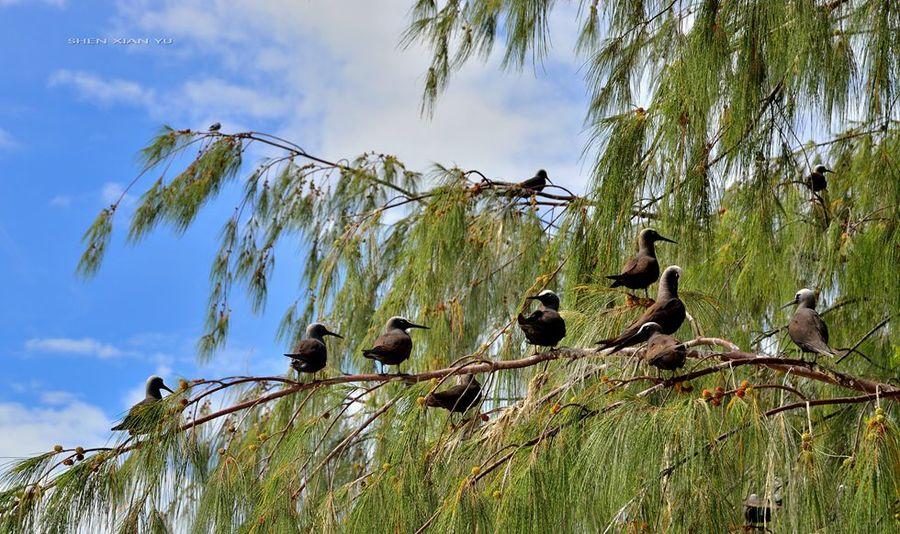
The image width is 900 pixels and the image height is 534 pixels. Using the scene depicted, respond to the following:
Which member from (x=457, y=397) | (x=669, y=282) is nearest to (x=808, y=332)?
(x=669, y=282)

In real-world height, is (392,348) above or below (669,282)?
below

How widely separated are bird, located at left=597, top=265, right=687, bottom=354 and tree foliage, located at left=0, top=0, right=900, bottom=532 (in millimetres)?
60

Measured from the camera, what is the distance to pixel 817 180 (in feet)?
11.5

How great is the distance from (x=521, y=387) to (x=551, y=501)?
0.98 meters

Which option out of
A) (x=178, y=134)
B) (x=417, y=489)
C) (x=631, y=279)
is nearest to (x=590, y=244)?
(x=631, y=279)

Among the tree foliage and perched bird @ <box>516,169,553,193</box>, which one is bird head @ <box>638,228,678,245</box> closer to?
the tree foliage

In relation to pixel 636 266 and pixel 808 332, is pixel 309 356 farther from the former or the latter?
pixel 808 332

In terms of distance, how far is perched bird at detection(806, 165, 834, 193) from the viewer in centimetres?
341

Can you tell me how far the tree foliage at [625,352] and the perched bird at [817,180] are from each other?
0.07m

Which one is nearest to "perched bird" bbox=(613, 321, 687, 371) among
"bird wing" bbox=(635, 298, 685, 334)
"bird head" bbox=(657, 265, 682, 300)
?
"bird wing" bbox=(635, 298, 685, 334)

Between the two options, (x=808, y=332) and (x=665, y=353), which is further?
(x=808, y=332)

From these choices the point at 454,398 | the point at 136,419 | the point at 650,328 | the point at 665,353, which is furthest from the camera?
the point at 454,398

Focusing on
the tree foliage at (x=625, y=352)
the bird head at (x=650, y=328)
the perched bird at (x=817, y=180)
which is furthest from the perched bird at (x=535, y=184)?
the bird head at (x=650, y=328)

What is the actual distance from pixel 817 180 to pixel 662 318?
5.27ft
